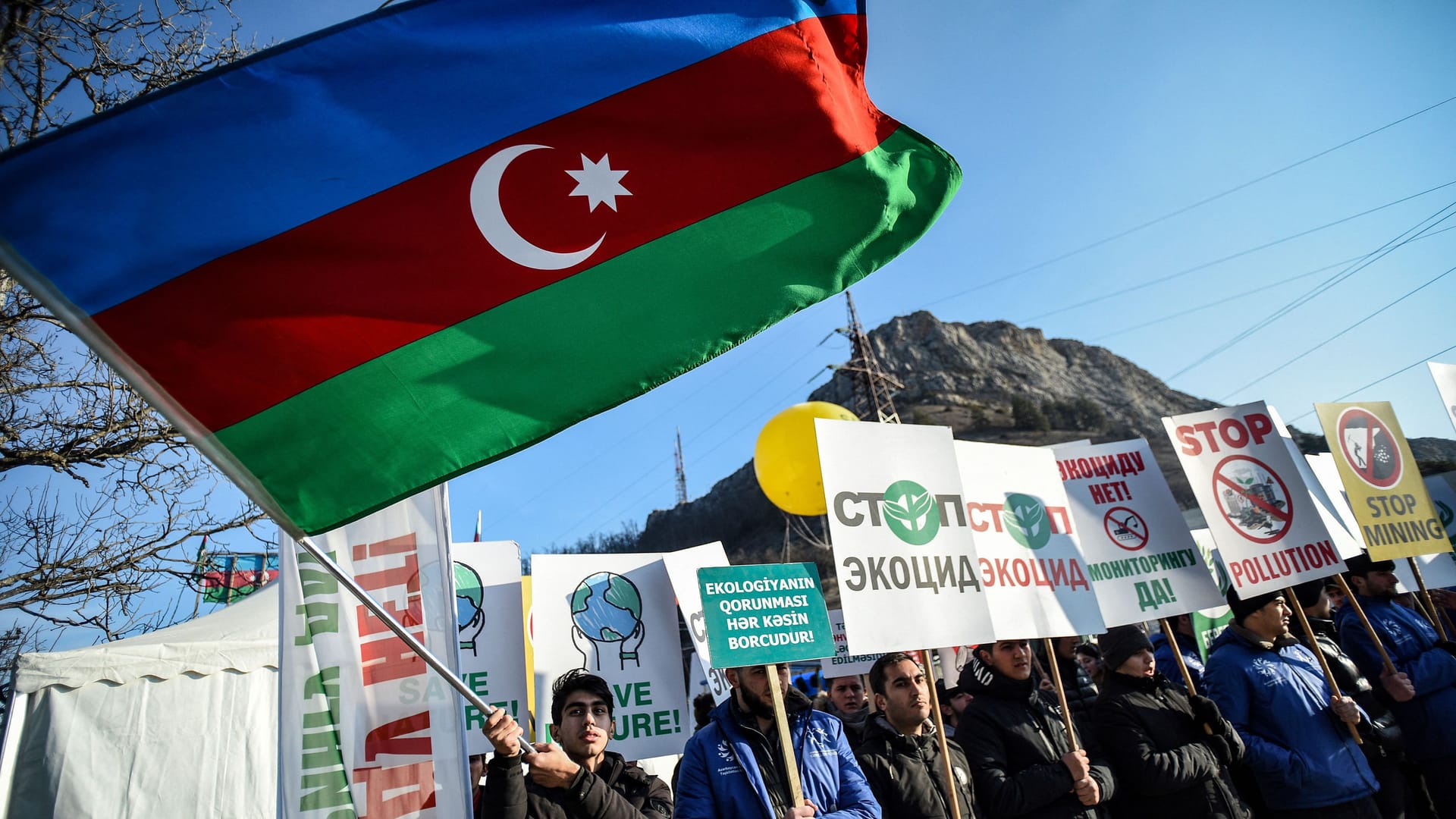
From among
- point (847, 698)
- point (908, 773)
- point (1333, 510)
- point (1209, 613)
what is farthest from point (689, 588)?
point (1209, 613)

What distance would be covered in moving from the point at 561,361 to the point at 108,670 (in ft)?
16.6

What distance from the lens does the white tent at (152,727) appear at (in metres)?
5.19

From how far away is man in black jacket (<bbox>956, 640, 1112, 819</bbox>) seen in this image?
380cm

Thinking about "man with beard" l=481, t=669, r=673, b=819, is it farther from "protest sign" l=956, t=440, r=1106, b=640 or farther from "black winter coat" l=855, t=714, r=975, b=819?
"protest sign" l=956, t=440, r=1106, b=640

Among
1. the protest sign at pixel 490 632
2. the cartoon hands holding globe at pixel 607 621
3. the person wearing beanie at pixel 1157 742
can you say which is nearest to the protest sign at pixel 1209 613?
the person wearing beanie at pixel 1157 742

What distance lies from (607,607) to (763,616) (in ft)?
8.29

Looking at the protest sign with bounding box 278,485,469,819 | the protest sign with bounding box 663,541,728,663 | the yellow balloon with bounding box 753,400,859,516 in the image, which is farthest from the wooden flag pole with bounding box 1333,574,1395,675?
the protest sign with bounding box 278,485,469,819

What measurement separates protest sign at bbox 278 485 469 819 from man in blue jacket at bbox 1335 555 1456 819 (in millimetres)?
6031

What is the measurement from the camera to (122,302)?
197 centimetres

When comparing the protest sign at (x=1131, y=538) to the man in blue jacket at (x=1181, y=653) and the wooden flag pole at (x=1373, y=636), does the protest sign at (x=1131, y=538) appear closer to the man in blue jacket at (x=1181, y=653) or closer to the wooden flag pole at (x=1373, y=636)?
the man in blue jacket at (x=1181, y=653)

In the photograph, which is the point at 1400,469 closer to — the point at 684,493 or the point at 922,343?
the point at 684,493

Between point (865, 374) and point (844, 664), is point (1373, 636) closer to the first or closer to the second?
point (844, 664)

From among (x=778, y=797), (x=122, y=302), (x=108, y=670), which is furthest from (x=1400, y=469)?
(x=108, y=670)

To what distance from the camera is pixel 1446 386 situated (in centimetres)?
782
